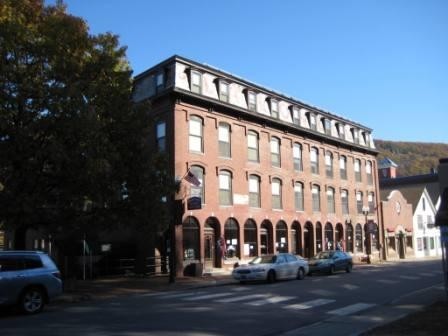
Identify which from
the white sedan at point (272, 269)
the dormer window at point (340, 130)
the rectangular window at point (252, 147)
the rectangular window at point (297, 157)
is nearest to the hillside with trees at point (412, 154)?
the dormer window at point (340, 130)

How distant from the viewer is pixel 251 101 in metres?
36.1

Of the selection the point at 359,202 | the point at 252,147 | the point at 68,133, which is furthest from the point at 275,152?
the point at 68,133

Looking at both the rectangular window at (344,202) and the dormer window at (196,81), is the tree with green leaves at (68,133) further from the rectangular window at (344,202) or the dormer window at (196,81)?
the rectangular window at (344,202)

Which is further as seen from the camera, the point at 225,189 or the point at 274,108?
the point at 274,108

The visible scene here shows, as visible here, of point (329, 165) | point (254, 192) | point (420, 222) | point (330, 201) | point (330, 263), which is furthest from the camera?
point (420, 222)

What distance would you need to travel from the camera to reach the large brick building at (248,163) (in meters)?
31.0

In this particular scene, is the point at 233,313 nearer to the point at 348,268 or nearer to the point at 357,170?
the point at 348,268

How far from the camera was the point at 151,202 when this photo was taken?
69.9 ft

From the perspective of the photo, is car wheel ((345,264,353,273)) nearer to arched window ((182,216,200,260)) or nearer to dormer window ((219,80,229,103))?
arched window ((182,216,200,260))

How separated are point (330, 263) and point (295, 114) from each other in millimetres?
14399

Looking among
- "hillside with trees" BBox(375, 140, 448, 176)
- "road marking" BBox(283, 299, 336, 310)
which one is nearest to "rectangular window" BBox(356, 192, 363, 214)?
"road marking" BBox(283, 299, 336, 310)

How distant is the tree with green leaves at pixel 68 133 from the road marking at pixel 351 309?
28.8ft

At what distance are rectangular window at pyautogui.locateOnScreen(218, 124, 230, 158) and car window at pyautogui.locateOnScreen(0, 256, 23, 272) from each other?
1952cm

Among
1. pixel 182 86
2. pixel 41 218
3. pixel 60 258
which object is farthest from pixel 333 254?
pixel 41 218
